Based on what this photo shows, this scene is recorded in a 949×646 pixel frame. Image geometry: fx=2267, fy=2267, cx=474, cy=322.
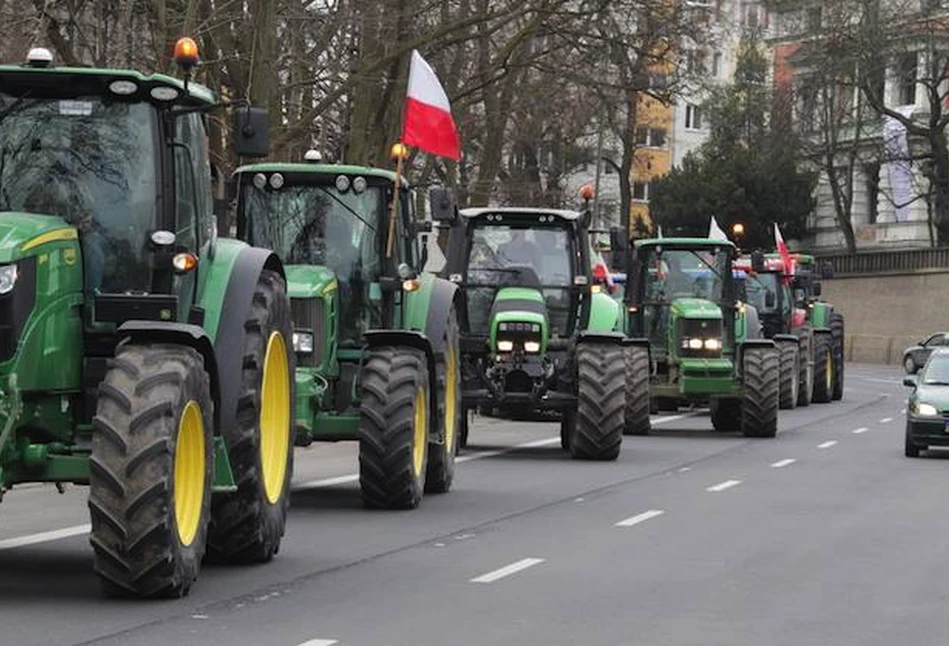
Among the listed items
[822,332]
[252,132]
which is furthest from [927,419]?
[822,332]

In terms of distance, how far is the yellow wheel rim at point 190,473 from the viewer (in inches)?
471

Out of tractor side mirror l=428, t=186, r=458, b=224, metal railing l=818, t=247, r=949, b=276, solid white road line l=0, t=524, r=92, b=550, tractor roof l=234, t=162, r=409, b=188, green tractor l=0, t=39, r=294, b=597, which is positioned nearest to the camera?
green tractor l=0, t=39, r=294, b=597

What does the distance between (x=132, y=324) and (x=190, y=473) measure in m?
0.92

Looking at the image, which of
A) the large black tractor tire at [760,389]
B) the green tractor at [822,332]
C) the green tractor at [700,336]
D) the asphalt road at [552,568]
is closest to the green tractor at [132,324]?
the asphalt road at [552,568]

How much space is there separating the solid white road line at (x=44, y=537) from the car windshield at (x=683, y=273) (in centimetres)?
1844

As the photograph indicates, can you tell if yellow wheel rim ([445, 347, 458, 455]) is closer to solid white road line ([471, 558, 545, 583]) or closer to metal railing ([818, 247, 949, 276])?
solid white road line ([471, 558, 545, 583])

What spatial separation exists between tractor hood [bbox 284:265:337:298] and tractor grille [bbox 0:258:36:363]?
6437 mm

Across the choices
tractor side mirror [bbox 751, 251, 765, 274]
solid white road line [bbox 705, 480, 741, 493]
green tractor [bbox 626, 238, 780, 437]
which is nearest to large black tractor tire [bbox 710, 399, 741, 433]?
green tractor [bbox 626, 238, 780, 437]

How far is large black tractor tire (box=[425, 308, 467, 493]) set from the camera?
63.6 feet

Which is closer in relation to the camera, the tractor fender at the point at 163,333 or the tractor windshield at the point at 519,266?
the tractor fender at the point at 163,333

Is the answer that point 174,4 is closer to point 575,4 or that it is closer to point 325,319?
point 575,4

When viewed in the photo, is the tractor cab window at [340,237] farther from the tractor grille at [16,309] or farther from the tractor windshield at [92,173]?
the tractor grille at [16,309]

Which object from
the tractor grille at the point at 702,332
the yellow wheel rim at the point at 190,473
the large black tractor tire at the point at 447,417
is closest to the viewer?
the yellow wheel rim at the point at 190,473

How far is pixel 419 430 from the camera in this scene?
60.4 feet
